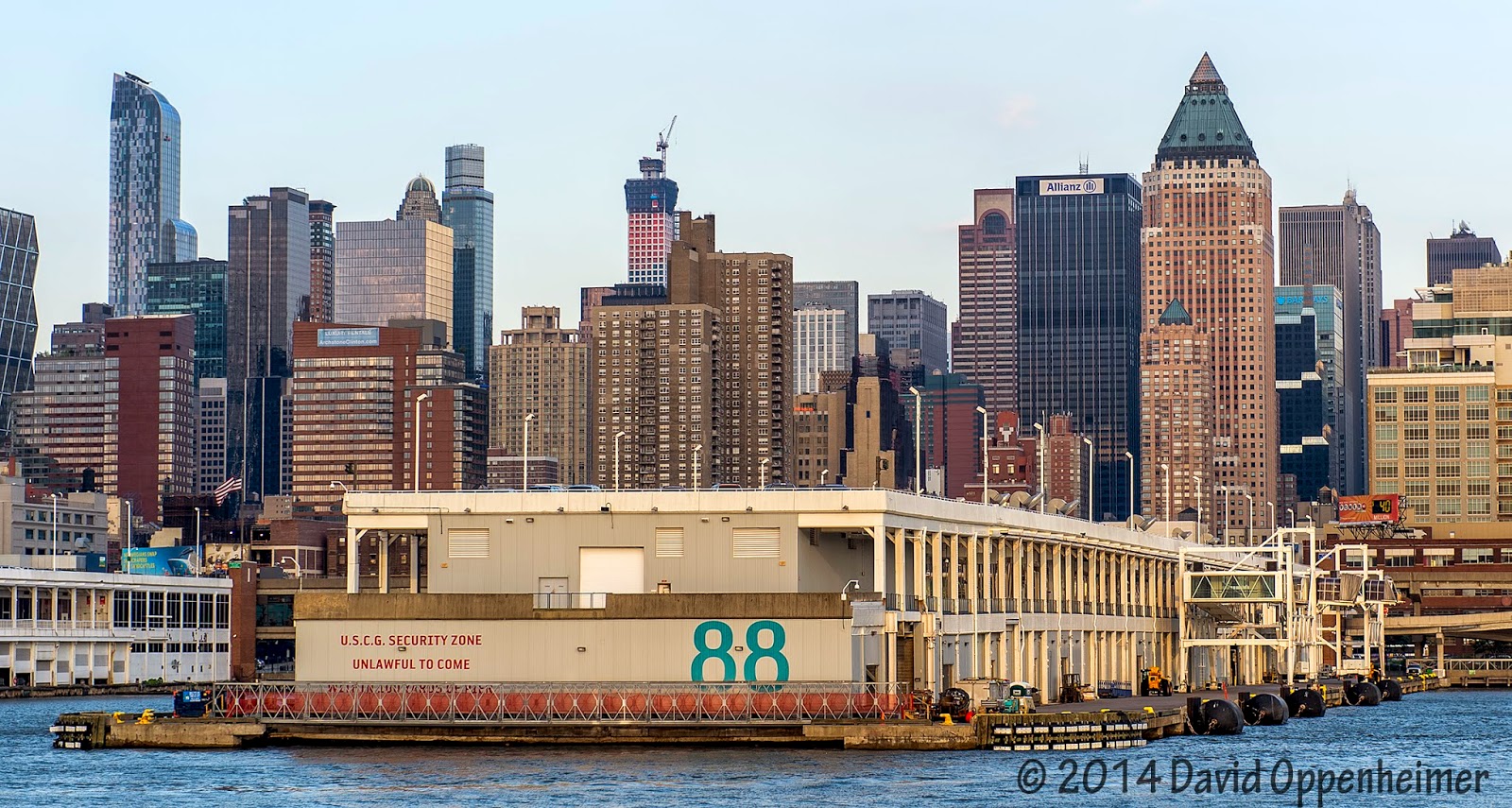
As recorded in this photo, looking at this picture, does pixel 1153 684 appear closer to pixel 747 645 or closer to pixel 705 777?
pixel 747 645

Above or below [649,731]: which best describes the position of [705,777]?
below

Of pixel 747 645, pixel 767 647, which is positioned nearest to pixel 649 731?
pixel 747 645

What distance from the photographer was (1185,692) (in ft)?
513

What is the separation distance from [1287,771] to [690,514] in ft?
86.3

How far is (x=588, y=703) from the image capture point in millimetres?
93188

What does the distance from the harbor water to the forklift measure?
3910 centimetres

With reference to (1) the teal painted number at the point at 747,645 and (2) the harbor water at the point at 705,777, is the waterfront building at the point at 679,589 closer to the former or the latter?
(1) the teal painted number at the point at 747,645

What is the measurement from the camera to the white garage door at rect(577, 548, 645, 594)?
10244 centimetres

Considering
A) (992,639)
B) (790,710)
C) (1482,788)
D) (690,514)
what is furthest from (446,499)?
(1482,788)

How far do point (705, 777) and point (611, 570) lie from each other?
21.3 m

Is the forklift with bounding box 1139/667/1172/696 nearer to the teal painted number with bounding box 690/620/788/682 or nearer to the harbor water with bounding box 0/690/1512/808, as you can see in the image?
the harbor water with bounding box 0/690/1512/808

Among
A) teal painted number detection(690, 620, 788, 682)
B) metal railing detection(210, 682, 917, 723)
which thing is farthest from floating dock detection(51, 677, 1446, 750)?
teal painted number detection(690, 620, 788, 682)

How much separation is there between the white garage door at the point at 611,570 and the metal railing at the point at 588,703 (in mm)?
7384

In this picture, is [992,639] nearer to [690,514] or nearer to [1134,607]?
[690,514]
